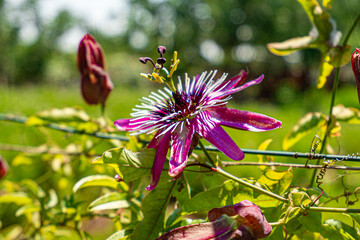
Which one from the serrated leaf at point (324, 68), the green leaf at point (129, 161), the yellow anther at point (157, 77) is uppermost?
the serrated leaf at point (324, 68)

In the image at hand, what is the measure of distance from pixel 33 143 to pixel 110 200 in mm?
1637

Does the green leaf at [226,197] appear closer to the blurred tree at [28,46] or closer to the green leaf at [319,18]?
the green leaf at [319,18]

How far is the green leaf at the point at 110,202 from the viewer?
42cm

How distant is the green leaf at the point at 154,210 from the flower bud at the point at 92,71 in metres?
0.32

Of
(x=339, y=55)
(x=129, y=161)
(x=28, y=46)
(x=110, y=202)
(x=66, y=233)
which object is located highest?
(x=339, y=55)

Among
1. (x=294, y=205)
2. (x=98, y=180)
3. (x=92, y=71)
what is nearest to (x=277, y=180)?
(x=294, y=205)

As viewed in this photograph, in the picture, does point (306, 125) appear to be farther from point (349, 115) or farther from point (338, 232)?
point (338, 232)

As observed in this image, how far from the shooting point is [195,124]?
33cm

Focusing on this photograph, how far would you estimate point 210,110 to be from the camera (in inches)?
13.9

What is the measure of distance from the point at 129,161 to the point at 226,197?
0.33 feet

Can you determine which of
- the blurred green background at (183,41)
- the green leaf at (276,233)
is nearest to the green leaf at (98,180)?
the green leaf at (276,233)

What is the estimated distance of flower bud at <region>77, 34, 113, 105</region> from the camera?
1.87ft

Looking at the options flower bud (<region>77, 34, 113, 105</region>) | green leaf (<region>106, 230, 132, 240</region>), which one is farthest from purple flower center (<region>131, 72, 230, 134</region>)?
flower bud (<region>77, 34, 113, 105</region>)

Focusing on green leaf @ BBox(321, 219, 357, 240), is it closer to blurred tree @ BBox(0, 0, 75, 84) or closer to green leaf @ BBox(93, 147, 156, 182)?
green leaf @ BBox(93, 147, 156, 182)
